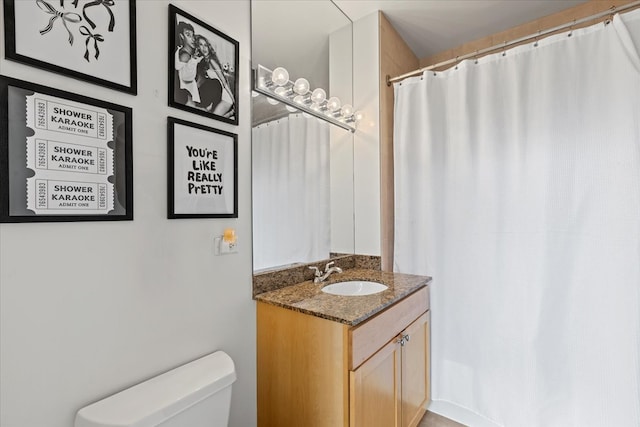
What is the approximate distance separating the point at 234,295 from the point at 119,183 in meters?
0.66

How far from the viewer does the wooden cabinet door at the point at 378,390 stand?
3.93ft

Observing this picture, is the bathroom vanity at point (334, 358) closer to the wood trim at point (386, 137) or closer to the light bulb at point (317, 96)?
the wood trim at point (386, 137)

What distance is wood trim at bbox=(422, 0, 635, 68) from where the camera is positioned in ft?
6.14

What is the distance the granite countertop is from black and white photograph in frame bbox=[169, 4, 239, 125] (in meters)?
0.87

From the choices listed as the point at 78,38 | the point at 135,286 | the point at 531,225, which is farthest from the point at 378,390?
the point at 78,38

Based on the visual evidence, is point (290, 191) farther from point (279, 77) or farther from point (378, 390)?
point (378, 390)

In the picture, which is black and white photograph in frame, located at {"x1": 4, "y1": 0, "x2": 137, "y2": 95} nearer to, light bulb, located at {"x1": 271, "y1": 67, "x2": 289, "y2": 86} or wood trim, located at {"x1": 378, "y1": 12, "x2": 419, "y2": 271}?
light bulb, located at {"x1": 271, "y1": 67, "x2": 289, "y2": 86}

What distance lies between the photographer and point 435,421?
6.08 ft

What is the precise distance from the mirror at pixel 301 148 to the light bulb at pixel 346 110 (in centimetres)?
12

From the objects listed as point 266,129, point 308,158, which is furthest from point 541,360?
point 266,129

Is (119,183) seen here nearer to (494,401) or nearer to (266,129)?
(266,129)

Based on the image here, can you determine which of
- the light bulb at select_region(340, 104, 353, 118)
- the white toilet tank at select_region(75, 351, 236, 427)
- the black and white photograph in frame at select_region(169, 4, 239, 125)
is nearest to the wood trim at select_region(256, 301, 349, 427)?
the white toilet tank at select_region(75, 351, 236, 427)

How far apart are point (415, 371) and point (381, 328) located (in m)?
0.60

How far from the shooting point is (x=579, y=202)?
1529 millimetres
